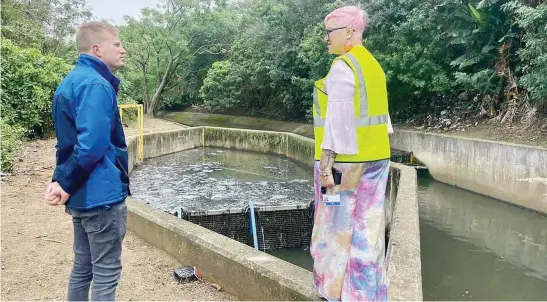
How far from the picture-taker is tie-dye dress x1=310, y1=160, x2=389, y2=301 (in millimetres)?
2102

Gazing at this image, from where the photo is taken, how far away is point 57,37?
18.1 metres

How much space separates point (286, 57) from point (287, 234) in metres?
11.9

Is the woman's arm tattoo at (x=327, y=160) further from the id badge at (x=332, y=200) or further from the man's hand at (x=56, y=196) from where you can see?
the man's hand at (x=56, y=196)

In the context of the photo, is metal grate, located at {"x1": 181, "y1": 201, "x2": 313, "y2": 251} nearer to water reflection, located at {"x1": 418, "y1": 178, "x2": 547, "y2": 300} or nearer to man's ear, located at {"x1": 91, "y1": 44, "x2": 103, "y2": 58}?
water reflection, located at {"x1": 418, "y1": 178, "x2": 547, "y2": 300}

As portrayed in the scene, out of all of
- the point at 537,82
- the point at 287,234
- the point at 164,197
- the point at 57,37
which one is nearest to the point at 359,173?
the point at 287,234

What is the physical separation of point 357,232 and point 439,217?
7262mm

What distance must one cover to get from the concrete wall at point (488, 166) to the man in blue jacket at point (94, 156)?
860 centimetres

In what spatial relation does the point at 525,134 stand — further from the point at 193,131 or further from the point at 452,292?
the point at 193,131

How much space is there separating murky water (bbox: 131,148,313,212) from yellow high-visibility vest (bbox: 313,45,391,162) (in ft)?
20.9

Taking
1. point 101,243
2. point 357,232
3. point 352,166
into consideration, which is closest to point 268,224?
point 357,232

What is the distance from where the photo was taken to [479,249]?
720 cm

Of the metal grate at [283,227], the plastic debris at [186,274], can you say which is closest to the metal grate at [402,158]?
the metal grate at [283,227]

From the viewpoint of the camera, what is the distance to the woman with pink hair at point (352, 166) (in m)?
2.04

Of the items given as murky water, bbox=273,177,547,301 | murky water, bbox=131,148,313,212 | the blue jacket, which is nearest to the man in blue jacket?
the blue jacket
